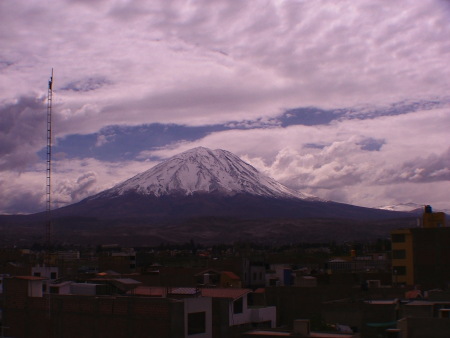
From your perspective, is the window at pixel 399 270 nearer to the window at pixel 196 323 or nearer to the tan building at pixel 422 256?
the tan building at pixel 422 256

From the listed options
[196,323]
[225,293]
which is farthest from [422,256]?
[196,323]

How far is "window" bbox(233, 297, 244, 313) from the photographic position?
2871cm

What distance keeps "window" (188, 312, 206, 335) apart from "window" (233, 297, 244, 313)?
11.1 feet

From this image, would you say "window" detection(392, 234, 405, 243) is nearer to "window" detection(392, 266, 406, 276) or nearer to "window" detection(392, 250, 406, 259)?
"window" detection(392, 250, 406, 259)

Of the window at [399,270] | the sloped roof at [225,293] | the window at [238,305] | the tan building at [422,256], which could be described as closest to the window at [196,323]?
the sloped roof at [225,293]

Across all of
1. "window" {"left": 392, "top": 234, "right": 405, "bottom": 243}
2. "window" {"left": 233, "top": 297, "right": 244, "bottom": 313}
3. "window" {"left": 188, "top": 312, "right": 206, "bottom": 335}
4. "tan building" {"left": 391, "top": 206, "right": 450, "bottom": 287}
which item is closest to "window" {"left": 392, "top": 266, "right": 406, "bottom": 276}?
"tan building" {"left": 391, "top": 206, "right": 450, "bottom": 287}

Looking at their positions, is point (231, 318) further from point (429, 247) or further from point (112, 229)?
point (112, 229)

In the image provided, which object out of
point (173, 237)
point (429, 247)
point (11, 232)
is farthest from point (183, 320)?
point (11, 232)

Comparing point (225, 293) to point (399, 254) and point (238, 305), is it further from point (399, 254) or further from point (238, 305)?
point (399, 254)

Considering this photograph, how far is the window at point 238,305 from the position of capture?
28.7m

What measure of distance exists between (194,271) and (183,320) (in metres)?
24.4

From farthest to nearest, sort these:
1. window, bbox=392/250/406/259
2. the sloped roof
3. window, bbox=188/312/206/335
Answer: window, bbox=392/250/406/259
the sloped roof
window, bbox=188/312/206/335

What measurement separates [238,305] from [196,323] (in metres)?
4.62

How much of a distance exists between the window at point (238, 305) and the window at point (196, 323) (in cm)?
339
